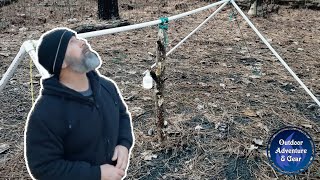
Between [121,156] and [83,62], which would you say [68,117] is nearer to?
[83,62]

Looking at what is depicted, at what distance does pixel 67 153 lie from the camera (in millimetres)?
1970

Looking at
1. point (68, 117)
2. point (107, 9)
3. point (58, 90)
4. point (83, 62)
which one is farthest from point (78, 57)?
point (107, 9)

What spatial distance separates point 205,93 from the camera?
5180 mm

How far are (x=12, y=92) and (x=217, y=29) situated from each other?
480 cm

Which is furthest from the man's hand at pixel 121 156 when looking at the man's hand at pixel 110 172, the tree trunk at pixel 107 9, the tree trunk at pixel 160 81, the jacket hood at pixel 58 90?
the tree trunk at pixel 107 9

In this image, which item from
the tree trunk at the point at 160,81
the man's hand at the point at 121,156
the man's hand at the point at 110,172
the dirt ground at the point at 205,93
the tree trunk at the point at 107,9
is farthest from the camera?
the tree trunk at the point at 107,9

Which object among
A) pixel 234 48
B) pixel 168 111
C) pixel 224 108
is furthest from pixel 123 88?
pixel 234 48

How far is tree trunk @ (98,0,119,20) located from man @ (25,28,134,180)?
628cm

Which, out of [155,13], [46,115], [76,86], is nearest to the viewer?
[46,115]

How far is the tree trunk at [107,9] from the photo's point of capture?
8.09 metres

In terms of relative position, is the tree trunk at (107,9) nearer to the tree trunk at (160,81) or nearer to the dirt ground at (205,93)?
the dirt ground at (205,93)

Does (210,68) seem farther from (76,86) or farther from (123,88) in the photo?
(76,86)

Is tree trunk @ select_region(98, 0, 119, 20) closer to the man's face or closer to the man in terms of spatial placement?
the man

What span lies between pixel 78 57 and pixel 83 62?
0.03 metres
